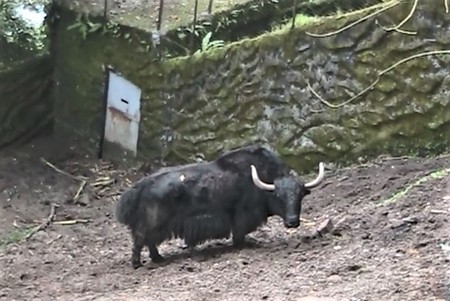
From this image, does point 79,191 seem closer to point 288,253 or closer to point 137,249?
point 137,249

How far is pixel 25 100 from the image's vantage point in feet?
36.9

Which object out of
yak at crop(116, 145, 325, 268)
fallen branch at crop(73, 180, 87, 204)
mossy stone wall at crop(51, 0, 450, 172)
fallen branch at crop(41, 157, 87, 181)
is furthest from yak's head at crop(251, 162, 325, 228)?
fallen branch at crop(41, 157, 87, 181)

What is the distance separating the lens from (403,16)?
8.09 metres

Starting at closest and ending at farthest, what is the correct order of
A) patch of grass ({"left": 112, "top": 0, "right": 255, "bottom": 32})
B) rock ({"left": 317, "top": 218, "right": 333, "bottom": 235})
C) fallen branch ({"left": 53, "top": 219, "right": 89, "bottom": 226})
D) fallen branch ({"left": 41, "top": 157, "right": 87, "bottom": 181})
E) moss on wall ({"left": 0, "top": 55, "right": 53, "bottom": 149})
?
rock ({"left": 317, "top": 218, "right": 333, "bottom": 235}), fallen branch ({"left": 53, "top": 219, "right": 89, "bottom": 226}), patch of grass ({"left": 112, "top": 0, "right": 255, "bottom": 32}), fallen branch ({"left": 41, "top": 157, "right": 87, "bottom": 181}), moss on wall ({"left": 0, "top": 55, "right": 53, "bottom": 149})

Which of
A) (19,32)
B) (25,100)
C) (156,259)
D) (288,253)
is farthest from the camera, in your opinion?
(25,100)

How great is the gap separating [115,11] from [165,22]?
2.30ft

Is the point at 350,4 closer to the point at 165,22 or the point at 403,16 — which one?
the point at 403,16

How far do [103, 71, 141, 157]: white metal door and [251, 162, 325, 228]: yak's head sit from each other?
11.9 feet

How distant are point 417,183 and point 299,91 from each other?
1.90m

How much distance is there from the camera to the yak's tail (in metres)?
7.01

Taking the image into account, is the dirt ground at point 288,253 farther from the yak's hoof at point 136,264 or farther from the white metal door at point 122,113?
the white metal door at point 122,113

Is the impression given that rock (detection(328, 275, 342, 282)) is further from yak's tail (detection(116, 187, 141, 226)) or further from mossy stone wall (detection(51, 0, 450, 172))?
mossy stone wall (detection(51, 0, 450, 172))

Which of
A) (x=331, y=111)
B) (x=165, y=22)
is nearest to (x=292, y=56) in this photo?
(x=331, y=111)

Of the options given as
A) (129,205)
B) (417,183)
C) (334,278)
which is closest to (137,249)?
(129,205)
